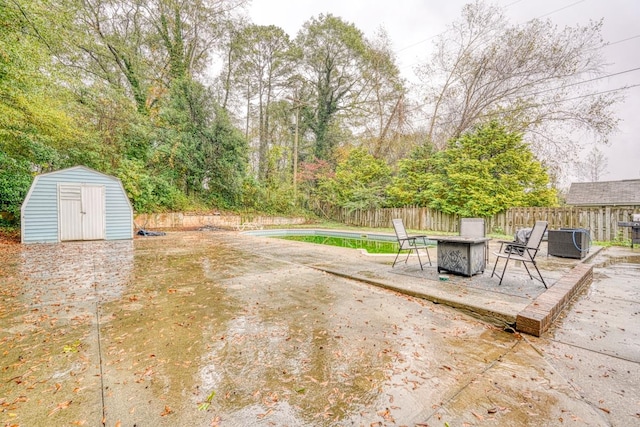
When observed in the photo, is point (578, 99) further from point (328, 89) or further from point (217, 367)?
point (217, 367)

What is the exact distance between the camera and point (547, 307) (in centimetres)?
279

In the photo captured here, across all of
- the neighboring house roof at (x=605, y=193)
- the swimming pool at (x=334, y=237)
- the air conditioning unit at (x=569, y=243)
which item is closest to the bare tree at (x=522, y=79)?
the neighboring house roof at (x=605, y=193)

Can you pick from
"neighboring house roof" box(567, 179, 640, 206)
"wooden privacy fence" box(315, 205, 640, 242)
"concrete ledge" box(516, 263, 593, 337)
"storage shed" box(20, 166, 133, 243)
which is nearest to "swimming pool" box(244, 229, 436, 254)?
"wooden privacy fence" box(315, 205, 640, 242)

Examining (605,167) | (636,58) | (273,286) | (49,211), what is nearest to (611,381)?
(273,286)

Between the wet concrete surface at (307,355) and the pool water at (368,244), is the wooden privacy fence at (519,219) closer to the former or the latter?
the pool water at (368,244)

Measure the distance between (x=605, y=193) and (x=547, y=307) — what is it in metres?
15.3

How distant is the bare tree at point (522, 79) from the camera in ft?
42.0

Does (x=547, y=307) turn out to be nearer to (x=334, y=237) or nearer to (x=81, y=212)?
(x=334, y=237)

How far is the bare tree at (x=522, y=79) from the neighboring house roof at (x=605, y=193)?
6.47ft

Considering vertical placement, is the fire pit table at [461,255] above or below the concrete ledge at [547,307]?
above

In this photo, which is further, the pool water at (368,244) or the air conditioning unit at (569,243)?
the pool water at (368,244)

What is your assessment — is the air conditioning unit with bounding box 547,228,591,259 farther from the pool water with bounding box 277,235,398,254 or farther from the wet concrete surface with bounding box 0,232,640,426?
the pool water with bounding box 277,235,398,254

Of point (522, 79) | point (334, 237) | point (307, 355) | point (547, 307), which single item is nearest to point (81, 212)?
point (334, 237)

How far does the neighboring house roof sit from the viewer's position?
12.2m
